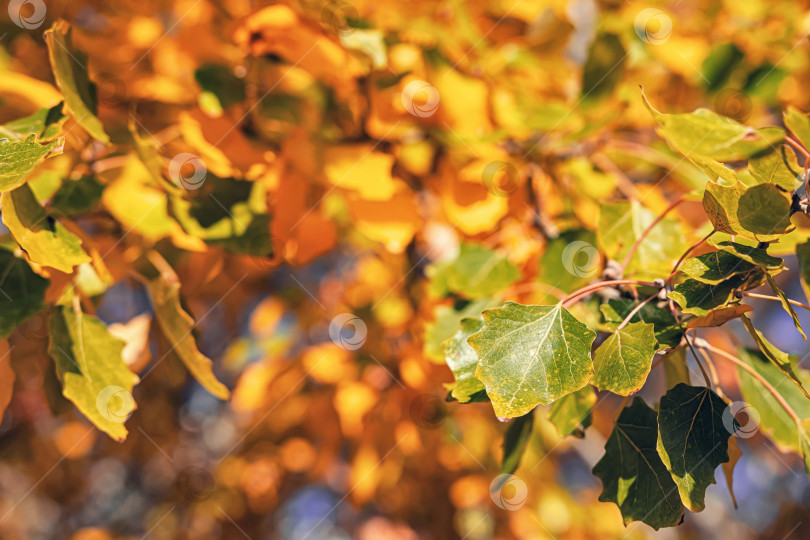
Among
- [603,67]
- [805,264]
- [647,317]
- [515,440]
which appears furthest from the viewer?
[603,67]

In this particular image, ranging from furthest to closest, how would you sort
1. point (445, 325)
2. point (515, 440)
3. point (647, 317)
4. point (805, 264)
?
1. point (445, 325)
2. point (515, 440)
3. point (647, 317)
4. point (805, 264)

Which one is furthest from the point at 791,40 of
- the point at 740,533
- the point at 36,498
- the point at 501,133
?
the point at 36,498

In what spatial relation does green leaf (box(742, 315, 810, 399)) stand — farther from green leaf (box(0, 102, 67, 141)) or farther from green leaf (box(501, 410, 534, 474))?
green leaf (box(0, 102, 67, 141))

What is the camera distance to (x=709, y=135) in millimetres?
598

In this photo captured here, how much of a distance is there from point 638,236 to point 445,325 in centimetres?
30

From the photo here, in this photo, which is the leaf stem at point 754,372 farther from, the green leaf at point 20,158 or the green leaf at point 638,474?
the green leaf at point 20,158

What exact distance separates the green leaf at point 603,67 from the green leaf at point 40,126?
82 cm

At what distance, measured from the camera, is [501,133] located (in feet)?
2.86

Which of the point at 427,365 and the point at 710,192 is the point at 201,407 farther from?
the point at 710,192

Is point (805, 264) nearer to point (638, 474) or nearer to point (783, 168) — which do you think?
point (783, 168)

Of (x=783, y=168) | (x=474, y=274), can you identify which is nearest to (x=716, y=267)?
(x=783, y=168)

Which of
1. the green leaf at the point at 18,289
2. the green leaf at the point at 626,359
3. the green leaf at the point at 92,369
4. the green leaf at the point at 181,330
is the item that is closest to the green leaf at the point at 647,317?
the green leaf at the point at 626,359

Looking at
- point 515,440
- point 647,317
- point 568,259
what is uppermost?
point 647,317

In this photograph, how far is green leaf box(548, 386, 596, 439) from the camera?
22.6 inches
